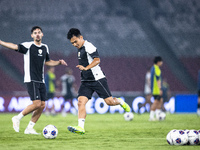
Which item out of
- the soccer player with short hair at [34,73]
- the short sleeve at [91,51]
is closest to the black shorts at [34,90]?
the soccer player with short hair at [34,73]

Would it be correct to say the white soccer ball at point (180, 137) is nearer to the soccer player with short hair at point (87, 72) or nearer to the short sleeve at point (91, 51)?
the soccer player with short hair at point (87, 72)

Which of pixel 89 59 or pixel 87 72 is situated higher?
pixel 89 59

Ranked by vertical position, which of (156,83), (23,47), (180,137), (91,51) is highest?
(23,47)

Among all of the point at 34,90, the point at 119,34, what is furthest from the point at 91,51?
the point at 119,34

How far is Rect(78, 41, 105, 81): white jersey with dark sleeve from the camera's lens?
7.11 meters

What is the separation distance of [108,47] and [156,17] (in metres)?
3.73

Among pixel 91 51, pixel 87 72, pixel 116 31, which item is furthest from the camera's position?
A: pixel 116 31

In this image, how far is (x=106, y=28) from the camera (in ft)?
77.2

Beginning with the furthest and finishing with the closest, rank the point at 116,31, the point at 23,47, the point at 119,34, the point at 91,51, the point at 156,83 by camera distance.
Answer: the point at 116,31, the point at 119,34, the point at 156,83, the point at 23,47, the point at 91,51

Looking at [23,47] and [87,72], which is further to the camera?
[23,47]

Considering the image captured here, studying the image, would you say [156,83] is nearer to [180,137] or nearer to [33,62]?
[33,62]

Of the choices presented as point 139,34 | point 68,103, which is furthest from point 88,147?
point 139,34

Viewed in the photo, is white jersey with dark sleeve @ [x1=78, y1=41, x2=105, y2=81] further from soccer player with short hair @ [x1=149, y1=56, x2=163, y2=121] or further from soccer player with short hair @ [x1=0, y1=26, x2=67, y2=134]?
soccer player with short hair @ [x1=149, y1=56, x2=163, y2=121]

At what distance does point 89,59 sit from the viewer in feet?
23.6
